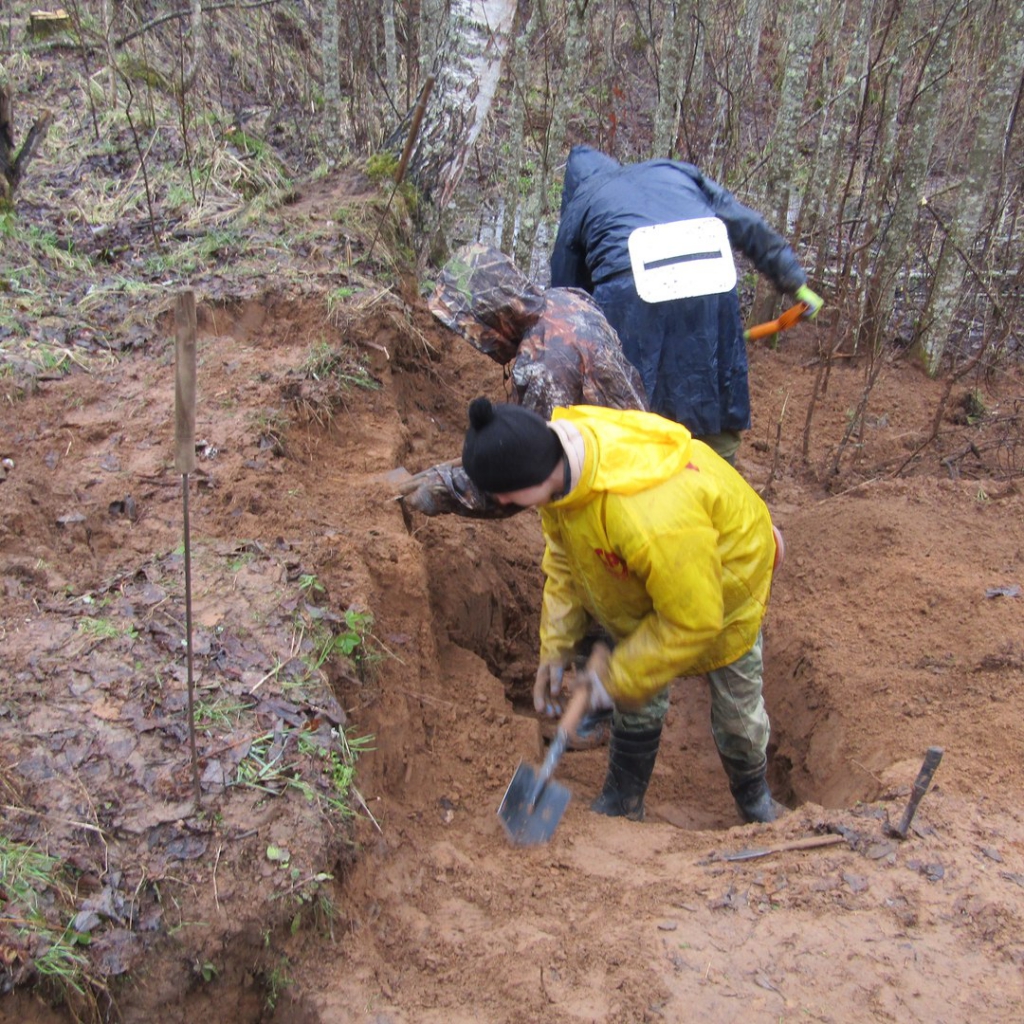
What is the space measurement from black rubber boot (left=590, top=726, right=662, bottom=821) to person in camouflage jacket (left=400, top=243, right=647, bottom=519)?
1032mm

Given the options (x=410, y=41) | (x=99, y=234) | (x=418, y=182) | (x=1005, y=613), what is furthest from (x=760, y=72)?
(x=1005, y=613)

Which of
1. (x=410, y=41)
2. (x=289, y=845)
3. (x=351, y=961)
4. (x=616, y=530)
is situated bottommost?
(x=351, y=961)

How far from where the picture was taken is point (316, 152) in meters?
7.69

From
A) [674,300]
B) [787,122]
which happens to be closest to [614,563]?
[674,300]

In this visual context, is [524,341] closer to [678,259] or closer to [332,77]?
[678,259]

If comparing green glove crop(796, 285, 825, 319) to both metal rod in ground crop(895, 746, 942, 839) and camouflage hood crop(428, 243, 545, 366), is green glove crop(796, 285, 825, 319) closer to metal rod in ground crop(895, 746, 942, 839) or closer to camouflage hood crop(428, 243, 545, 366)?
camouflage hood crop(428, 243, 545, 366)

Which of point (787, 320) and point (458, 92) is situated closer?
point (787, 320)

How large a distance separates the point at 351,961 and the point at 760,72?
49.7 feet

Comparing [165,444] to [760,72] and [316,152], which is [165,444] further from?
[760,72]

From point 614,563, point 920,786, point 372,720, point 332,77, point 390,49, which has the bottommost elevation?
point 372,720

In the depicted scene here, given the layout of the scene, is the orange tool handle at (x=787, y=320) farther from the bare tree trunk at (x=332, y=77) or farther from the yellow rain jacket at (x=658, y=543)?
the bare tree trunk at (x=332, y=77)

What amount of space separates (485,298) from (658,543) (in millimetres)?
1470

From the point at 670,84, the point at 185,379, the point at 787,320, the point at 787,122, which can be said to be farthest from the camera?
the point at 787,122

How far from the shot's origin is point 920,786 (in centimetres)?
263
